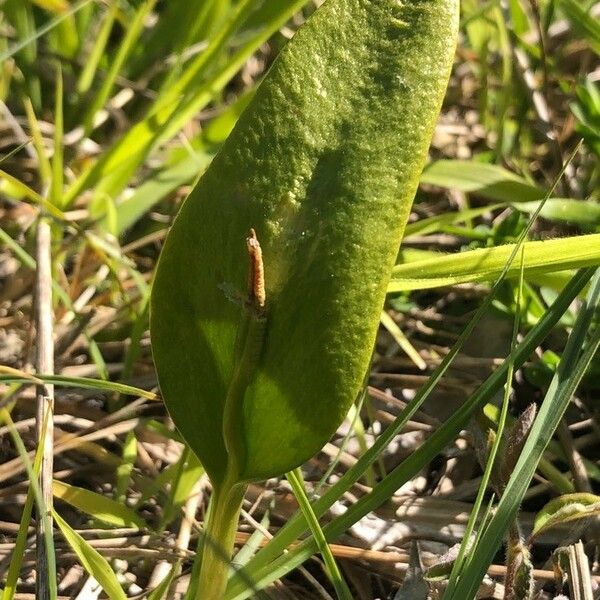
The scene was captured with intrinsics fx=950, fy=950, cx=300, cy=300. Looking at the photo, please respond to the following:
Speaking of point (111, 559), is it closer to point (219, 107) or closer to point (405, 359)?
point (405, 359)

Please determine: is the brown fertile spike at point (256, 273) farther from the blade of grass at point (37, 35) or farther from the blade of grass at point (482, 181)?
the blade of grass at point (482, 181)

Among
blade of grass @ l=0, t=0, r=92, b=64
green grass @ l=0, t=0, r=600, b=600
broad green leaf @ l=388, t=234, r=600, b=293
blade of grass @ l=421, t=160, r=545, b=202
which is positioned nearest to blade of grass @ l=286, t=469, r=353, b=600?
green grass @ l=0, t=0, r=600, b=600

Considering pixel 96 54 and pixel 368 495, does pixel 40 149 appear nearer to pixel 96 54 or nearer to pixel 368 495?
pixel 96 54

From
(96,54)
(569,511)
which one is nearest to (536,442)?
(569,511)

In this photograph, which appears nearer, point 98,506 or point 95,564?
point 95,564

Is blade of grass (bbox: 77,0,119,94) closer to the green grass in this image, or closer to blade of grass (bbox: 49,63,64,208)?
the green grass

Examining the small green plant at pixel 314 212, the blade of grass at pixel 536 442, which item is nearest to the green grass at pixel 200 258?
the blade of grass at pixel 536 442
